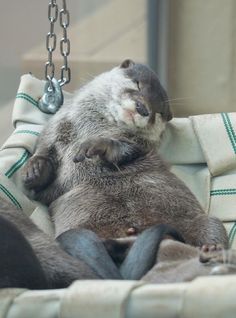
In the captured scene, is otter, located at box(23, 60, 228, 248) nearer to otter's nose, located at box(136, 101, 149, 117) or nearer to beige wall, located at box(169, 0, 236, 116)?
otter's nose, located at box(136, 101, 149, 117)

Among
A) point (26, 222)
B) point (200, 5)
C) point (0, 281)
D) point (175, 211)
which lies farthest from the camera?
point (200, 5)

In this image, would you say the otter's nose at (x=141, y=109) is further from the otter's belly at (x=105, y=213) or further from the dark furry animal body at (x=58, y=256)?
the dark furry animal body at (x=58, y=256)

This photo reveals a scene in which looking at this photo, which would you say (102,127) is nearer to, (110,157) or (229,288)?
(110,157)

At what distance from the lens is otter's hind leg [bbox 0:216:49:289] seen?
130cm

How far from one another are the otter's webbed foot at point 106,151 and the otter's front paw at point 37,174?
A: 0.09m

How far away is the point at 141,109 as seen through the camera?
88.6 inches

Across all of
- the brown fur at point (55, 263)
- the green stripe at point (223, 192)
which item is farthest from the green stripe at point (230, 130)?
the brown fur at point (55, 263)

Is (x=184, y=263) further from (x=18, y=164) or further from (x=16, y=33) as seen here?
(x=16, y=33)

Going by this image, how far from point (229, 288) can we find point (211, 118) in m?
1.32

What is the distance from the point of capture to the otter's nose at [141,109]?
7.36ft

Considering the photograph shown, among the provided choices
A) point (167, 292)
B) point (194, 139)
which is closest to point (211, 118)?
point (194, 139)

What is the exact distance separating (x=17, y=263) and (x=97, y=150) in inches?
32.9

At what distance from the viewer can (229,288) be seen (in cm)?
107

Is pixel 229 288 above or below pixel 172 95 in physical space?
above
